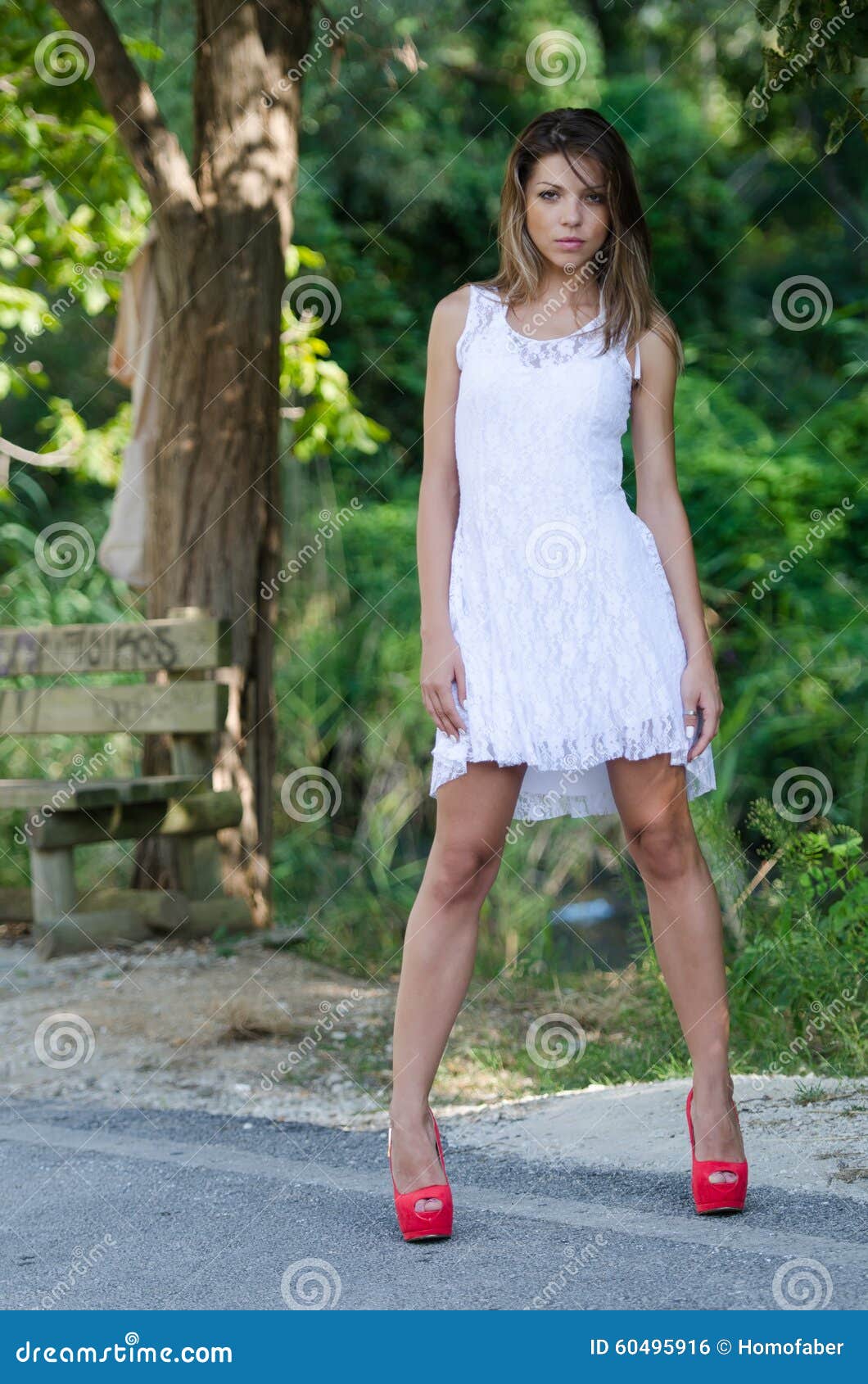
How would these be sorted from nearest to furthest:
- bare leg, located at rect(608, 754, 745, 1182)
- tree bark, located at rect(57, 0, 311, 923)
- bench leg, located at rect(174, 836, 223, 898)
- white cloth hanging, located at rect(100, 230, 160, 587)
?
bare leg, located at rect(608, 754, 745, 1182) < tree bark, located at rect(57, 0, 311, 923) < bench leg, located at rect(174, 836, 223, 898) < white cloth hanging, located at rect(100, 230, 160, 587)

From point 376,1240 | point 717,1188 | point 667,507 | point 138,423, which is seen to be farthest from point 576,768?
point 138,423

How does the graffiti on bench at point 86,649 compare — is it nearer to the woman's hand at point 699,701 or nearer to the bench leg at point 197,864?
the bench leg at point 197,864

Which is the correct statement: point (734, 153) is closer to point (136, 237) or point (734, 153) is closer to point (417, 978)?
point (136, 237)

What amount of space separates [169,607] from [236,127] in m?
1.80

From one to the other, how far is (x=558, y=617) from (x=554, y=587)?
2.0 inches

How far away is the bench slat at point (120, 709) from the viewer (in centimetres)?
585

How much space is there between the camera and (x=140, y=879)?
6.08m

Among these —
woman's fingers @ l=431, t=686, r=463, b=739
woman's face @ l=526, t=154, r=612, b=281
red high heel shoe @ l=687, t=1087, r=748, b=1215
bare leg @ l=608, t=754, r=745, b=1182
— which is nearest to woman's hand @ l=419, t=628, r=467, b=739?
woman's fingers @ l=431, t=686, r=463, b=739

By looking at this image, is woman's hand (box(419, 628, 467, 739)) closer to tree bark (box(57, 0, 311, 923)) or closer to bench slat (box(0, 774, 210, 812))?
bench slat (box(0, 774, 210, 812))

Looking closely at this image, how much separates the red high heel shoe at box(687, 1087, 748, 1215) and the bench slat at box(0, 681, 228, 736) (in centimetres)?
354

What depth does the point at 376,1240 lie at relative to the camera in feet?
8.61

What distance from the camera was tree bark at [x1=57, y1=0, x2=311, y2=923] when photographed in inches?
228

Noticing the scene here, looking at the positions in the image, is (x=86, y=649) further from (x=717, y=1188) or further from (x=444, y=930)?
(x=717, y=1188)

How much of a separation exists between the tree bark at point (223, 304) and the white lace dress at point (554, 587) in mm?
3348
